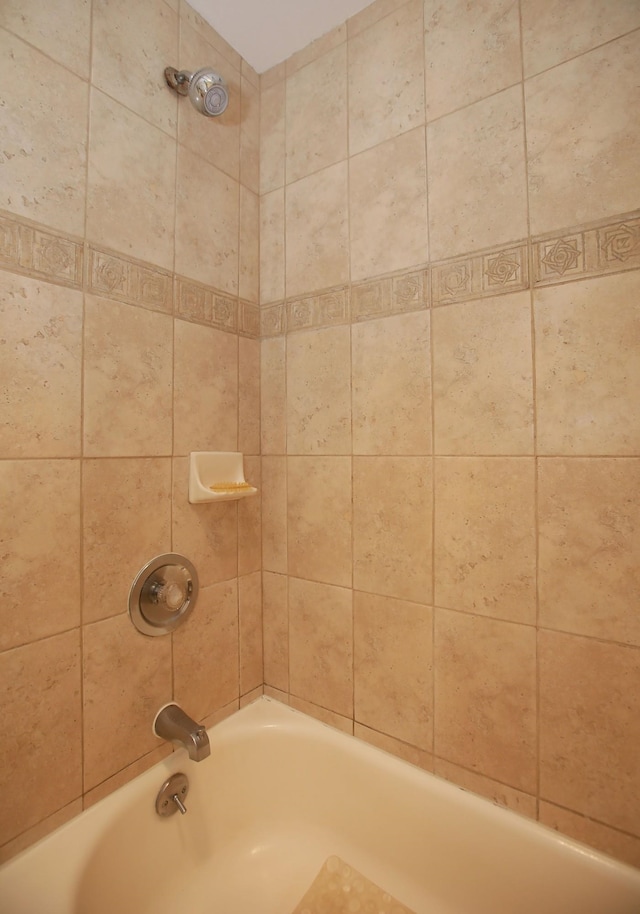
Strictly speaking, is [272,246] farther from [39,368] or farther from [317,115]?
[39,368]

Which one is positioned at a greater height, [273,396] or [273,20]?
[273,20]

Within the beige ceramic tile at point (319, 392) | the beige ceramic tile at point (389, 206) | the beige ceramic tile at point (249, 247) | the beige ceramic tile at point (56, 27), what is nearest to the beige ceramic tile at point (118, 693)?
the beige ceramic tile at point (319, 392)

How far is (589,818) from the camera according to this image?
2.75 feet

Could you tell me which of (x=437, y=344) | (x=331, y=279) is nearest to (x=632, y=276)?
(x=437, y=344)

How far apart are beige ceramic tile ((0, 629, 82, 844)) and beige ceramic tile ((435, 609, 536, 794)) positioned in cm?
83

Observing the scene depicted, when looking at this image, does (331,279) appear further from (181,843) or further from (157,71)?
(181,843)

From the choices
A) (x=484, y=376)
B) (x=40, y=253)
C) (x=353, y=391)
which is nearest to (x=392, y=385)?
(x=353, y=391)

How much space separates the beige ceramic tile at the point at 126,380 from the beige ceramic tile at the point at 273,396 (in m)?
0.33

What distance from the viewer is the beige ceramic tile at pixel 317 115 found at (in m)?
1.18

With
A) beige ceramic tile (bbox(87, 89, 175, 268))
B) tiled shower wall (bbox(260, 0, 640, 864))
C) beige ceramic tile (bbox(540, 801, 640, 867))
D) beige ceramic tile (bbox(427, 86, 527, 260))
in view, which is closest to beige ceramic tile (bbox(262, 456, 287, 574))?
tiled shower wall (bbox(260, 0, 640, 864))

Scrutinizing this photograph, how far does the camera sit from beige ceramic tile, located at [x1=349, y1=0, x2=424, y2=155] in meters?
1.05

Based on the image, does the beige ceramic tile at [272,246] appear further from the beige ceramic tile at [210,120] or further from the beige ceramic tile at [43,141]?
the beige ceramic tile at [43,141]

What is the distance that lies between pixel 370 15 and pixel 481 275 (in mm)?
838

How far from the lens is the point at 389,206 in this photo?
1086mm
